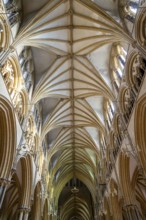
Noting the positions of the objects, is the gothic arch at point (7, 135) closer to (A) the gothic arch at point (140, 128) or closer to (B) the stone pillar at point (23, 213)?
(B) the stone pillar at point (23, 213)

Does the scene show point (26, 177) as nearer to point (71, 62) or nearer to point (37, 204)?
point (37, 204)

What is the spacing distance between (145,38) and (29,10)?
22.6 feet

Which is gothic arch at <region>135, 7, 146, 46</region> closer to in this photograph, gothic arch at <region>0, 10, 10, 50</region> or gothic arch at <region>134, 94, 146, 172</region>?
gothic arch at <region>134, 94, 146, 172</region>

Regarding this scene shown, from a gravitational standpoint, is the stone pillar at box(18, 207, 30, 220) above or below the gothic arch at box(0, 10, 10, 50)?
below

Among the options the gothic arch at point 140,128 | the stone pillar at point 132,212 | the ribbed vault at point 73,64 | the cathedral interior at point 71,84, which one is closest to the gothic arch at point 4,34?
the cathedral interior at point 71,84

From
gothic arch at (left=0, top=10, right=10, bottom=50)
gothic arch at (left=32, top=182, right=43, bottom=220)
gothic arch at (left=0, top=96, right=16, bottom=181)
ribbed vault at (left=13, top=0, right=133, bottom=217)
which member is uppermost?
ribbed vault at (left=13, top=0, right=133, bottom=217)

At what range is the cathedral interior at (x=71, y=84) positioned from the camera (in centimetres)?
877

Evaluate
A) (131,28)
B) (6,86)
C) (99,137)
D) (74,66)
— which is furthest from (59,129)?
(131,28)

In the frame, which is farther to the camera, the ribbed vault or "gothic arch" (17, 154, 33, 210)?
"gothic arch" (17, 154, 33, 210)

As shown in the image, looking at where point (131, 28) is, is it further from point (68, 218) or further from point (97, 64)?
point (68, 218)

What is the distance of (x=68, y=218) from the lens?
33.6 meters

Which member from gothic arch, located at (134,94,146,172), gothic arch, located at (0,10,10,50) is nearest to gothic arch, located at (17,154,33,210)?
gothic arch, located at (0,10,10,50)

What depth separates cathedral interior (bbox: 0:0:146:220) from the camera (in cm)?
877

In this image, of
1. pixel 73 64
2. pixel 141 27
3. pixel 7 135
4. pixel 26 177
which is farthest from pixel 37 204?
pixel 141 27
